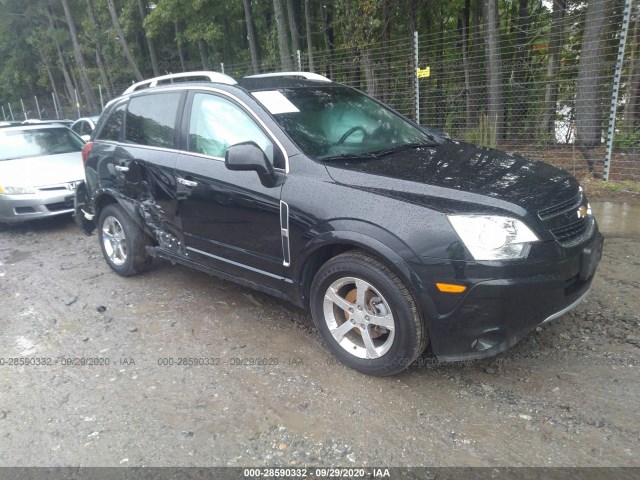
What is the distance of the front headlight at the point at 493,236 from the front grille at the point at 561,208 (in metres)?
0.18

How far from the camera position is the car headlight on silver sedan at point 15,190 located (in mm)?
6836

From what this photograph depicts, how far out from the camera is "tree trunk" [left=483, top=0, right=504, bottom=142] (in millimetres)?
9391

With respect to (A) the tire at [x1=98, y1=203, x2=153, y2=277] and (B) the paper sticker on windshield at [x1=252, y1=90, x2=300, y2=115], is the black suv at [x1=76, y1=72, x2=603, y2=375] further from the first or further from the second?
(A) the tire at [x1=98, y1=203, x2=153, y2=277]

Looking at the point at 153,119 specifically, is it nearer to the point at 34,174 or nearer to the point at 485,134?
the point at 34,174

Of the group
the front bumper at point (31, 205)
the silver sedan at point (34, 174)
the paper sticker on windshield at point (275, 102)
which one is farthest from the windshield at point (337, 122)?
the front bumper at point (31, 205)

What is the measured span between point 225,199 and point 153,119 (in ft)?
4.63

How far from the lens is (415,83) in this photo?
9.53 metres

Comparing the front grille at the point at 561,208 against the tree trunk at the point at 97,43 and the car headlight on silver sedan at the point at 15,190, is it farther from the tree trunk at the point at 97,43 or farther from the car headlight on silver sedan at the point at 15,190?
the tree trunk at the point at 97,43

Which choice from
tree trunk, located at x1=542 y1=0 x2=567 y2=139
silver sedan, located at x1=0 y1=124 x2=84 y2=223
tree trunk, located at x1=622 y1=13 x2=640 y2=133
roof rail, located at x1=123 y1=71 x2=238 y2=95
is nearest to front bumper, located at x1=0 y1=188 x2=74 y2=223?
silver sedan, located at x1=0 y1=124 x2=84 y2=223

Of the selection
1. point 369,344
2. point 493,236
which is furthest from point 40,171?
point 493,236

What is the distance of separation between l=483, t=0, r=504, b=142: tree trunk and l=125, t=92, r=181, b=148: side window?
6777 mm

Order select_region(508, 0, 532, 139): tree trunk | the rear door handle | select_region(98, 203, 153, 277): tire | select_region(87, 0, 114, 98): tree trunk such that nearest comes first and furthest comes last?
the rear door handle
select_region(98, 203, 153, 277): tire
select_region(508, 0, 532, 139): tree trunk
select_region(87, 0, 114, 98): tree trunk

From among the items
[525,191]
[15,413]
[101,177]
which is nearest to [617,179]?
[525,191]

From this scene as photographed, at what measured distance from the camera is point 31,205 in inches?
270
